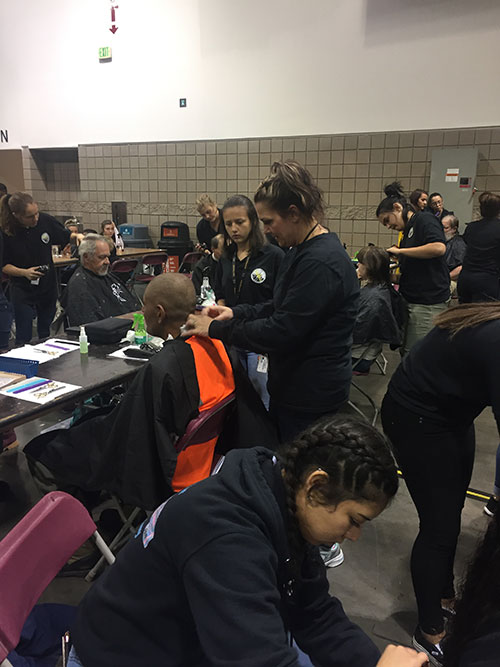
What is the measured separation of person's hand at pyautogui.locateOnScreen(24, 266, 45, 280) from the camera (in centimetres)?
396

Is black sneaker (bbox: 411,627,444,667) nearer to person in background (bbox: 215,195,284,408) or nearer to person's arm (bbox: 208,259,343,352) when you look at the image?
person's arm (bbox: 208,259,343,352)

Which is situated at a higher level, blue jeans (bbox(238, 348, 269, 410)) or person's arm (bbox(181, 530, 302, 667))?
person's arm (bbox(181, 530, 302, 667))

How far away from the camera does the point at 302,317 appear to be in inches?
68.6

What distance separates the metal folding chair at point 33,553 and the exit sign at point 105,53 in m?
8.35

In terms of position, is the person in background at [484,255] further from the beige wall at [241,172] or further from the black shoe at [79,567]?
the black shoe at [79,567]

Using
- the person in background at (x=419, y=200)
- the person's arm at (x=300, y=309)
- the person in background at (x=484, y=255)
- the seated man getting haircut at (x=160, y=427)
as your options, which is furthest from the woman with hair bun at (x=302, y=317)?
the person in background at (x=419, y=200)

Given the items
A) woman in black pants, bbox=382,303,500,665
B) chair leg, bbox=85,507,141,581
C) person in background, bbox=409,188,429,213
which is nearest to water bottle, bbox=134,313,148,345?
chair leg, bbox=85,507,141,581

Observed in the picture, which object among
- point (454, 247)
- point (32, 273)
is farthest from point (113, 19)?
point (454, 247)

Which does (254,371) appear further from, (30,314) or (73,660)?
(30,314)

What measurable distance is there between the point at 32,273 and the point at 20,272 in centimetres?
9

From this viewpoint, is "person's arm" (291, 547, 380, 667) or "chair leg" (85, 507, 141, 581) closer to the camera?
"person's arm" (291, 547, 380, 667)

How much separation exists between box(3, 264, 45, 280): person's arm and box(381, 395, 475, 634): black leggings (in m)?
3.28

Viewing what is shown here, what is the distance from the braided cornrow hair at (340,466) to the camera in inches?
36.0

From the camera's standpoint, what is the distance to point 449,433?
149 centimetres
